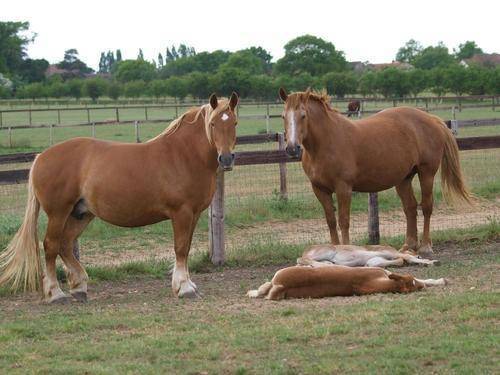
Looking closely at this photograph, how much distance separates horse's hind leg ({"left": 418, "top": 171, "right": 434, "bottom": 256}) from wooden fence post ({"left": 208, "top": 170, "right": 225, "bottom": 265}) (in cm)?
259

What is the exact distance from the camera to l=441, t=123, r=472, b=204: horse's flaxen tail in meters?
11.3

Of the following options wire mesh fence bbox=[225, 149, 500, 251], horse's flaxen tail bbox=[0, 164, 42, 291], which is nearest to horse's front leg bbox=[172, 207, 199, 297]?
horse's flaxen tail bbox=[0, 164, 42, 291]

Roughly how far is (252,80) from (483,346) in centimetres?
5272

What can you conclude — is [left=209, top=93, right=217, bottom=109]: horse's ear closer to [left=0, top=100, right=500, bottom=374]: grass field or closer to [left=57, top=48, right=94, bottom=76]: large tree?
[left=0, top=100, right=500, bottom=374]: grass field

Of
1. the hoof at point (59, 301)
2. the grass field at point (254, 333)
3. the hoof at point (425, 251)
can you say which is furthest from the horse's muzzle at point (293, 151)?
the hoof at point (59, 301)

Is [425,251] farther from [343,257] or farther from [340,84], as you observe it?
[340,84]

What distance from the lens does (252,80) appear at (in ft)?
189

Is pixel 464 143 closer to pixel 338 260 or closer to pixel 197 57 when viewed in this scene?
pixel 338 260

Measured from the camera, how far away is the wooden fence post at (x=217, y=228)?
10.2 meters

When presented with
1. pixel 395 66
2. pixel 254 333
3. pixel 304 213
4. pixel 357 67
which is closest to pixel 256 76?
pixel 395 66

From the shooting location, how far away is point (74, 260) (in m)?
8.55

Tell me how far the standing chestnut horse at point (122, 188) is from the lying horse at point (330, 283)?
966 millimetres

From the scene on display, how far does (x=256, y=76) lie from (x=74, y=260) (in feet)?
174

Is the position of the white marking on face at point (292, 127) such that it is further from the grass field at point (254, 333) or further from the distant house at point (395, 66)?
the distant house at point (395, 66)
